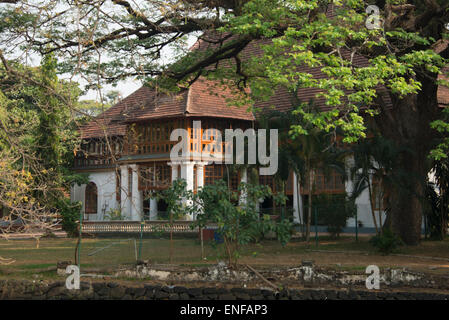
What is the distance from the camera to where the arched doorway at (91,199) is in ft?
118

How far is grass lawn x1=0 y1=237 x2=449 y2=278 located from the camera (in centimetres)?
1391

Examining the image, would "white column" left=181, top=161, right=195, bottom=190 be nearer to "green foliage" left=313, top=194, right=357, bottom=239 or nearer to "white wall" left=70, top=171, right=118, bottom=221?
"white wall" left=70, top=171, right=118, bottom=221

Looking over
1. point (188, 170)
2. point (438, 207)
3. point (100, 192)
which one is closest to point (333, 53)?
point (438, 207)

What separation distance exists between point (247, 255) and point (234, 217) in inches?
177

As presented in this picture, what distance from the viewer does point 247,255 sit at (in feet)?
55.2

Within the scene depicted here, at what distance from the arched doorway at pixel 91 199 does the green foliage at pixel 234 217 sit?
24.3 metres

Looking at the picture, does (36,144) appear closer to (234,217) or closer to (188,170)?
(188,170)

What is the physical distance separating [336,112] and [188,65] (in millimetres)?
8003

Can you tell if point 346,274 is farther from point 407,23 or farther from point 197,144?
point 197,144

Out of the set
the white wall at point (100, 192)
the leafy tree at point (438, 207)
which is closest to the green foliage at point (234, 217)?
the leafy tree at point (438, 207)

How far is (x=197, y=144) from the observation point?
2873 cm

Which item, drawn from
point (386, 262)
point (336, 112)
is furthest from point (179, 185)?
point (386, 262)

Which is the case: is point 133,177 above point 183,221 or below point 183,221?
A: above
